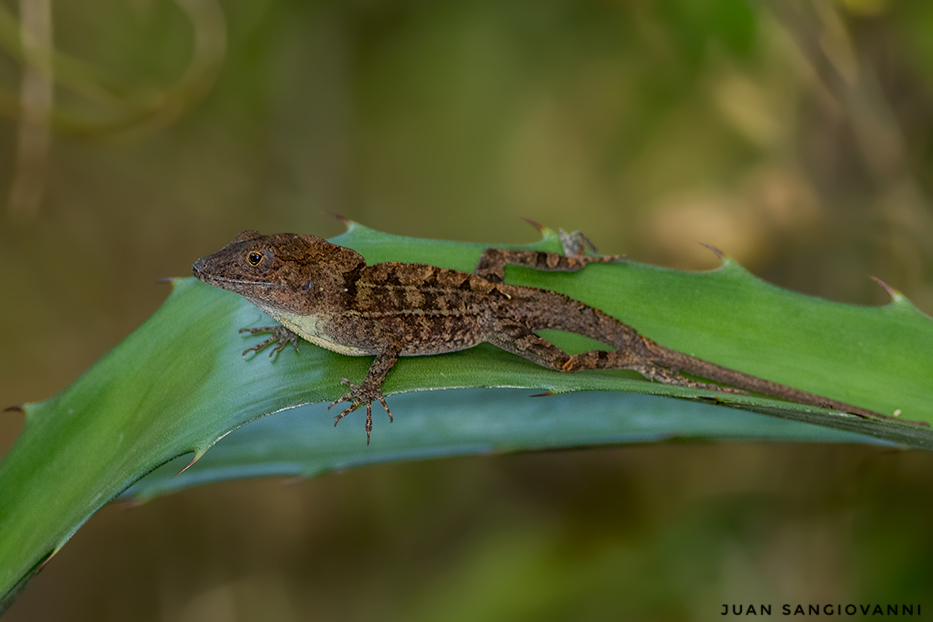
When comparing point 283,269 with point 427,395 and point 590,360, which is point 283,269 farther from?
point 590,360

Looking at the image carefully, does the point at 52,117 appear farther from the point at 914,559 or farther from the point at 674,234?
the point at 914,559

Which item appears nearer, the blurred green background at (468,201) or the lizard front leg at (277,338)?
the lizard front leg at (277,338)

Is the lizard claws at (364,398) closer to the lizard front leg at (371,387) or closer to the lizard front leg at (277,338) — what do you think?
the lizard front leg at (371,387)

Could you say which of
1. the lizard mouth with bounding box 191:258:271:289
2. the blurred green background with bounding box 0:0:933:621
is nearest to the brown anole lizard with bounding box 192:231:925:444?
the lizard mouth with bounding box 191:258:271:289

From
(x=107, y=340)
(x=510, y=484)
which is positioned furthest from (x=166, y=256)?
(x=510, y=484)

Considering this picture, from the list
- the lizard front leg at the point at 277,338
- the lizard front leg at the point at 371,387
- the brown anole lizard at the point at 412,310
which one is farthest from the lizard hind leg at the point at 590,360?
the lizard front leg at the point at 277,338

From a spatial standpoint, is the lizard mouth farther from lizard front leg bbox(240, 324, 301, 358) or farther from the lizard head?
lizard front leg bbox(240, 324, 301, 358)
